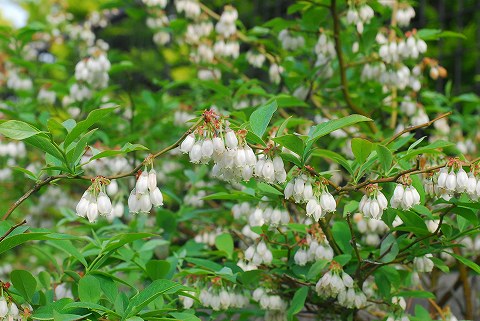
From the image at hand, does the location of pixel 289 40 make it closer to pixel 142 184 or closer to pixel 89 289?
pixel 142 184

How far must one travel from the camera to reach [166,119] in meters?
4.46

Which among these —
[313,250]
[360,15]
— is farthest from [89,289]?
[360,15]

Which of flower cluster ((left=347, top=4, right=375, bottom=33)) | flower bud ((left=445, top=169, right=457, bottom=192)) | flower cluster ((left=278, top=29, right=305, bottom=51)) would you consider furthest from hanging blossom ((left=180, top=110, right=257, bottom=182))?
flower cluster ((left=278, top=29, right=305, bottom=51))

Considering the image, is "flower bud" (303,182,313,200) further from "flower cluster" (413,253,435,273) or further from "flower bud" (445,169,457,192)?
"flower cluster" (413,253,435,273)

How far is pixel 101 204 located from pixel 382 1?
251 centimetres

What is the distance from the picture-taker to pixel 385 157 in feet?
6.28

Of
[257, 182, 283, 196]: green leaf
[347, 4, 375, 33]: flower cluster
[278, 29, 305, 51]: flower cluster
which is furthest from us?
[278, 29, 305, 51]: flower cluster

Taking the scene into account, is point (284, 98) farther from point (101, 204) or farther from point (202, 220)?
point (101, 204)

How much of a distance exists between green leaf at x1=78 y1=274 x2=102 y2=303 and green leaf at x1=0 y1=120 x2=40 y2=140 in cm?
49

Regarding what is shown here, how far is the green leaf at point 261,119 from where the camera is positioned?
1909mm

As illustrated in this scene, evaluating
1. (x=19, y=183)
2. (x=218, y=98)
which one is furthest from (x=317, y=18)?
(x=19, y=183)

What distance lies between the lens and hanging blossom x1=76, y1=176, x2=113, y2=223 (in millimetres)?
1930

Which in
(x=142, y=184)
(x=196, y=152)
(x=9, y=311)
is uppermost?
(x=196, y=152)

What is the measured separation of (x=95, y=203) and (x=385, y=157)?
88 cm
